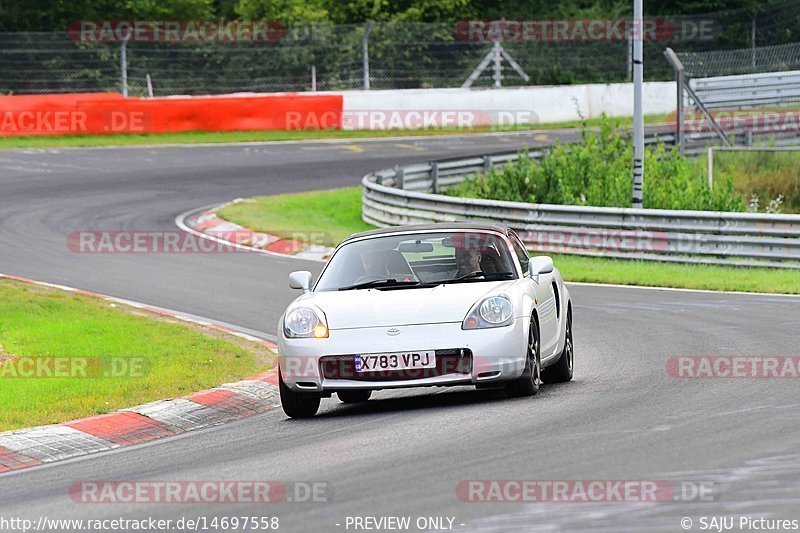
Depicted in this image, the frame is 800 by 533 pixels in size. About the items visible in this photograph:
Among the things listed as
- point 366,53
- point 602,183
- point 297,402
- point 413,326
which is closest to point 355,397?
point 297,402

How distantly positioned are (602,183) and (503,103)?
18.6m


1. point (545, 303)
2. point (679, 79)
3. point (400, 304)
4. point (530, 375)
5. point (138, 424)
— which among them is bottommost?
point (138, 424)

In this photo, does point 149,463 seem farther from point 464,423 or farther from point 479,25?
point 479,25

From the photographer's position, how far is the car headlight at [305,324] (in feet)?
33.1

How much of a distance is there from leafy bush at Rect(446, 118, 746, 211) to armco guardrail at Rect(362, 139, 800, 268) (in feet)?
7.12

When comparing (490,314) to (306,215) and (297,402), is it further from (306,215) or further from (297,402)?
(306,215)

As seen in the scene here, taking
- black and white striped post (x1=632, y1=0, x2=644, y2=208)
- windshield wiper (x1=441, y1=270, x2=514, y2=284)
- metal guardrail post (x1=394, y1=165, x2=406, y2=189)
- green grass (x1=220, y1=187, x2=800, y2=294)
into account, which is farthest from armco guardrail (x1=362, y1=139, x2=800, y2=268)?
windshield wiper (x1=441, y1=270, x2=514, y2=284)

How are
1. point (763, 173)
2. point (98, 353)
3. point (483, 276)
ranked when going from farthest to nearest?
point (763, 173) < point (98, 353) < point (483, 276)

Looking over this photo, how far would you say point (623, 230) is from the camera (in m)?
22.0

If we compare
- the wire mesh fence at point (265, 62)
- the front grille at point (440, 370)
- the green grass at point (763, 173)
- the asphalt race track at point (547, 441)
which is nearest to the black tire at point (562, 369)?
the asphalt race track at point (547, 441)

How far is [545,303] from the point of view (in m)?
11.1

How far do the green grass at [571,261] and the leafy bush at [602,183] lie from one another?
2.77 m

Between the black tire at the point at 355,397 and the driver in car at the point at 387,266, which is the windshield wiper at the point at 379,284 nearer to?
the driver in car at the point at 387,266

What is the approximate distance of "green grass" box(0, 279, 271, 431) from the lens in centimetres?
1075
